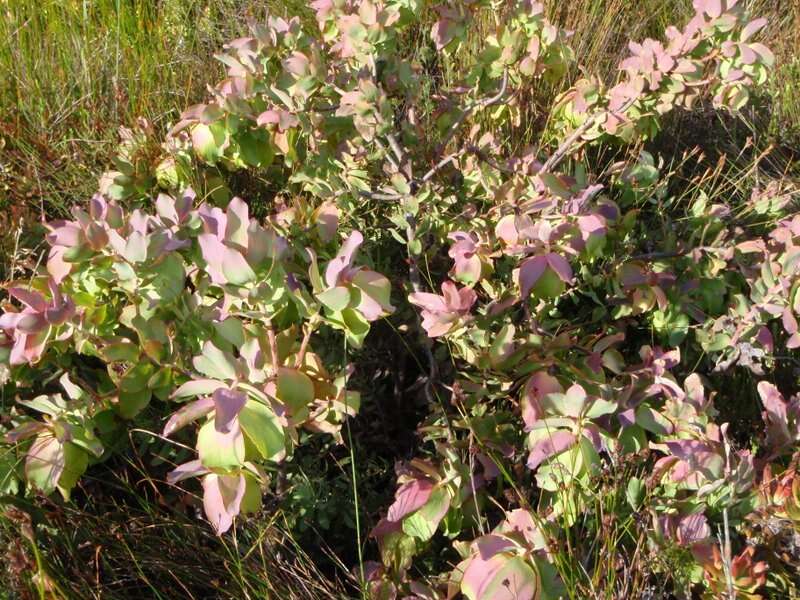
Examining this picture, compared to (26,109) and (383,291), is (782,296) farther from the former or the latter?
(26,109)

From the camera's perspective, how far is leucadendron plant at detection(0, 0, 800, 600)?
1103 millimetres

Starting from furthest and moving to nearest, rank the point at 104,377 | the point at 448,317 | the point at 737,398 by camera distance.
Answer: the point at 737,398, the point at 104,377, the point at 448,317

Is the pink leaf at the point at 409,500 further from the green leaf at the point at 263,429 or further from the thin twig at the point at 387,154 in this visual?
the thin twig at the point at 387,154

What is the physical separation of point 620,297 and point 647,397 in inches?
10.9

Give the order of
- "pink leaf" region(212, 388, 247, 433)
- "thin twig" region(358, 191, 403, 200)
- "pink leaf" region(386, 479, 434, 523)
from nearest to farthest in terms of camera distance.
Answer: "pink leaf" region(212, 388, 247, 433) → "pink leaf" region(386, 479, 434, 523) → "thin twig" region(358, 191, 403, 200)

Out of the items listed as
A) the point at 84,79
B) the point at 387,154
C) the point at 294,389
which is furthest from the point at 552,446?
the point at 84,79

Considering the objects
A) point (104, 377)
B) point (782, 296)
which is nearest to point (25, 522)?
point (104, 377)

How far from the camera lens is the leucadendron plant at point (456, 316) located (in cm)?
110

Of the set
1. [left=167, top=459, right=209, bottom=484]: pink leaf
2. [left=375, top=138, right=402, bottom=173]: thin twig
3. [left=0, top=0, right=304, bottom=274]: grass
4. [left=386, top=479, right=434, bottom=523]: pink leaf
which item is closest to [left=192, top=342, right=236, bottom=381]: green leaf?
[left=167, top=459, right=209, bottom=484]: pink leaf

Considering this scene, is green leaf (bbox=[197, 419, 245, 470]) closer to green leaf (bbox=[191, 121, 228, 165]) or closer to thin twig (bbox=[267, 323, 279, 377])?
thin twig (bbox=[267, 323, 279, 377])

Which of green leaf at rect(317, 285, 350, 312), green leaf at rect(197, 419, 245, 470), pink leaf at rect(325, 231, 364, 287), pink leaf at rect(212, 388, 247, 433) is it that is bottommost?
green leaf at rect(197, 419, 245, 470)

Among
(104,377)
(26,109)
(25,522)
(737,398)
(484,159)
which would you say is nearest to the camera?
(25,522)

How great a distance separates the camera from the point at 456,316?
127 centimetres

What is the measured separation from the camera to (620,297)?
155 centimetres
